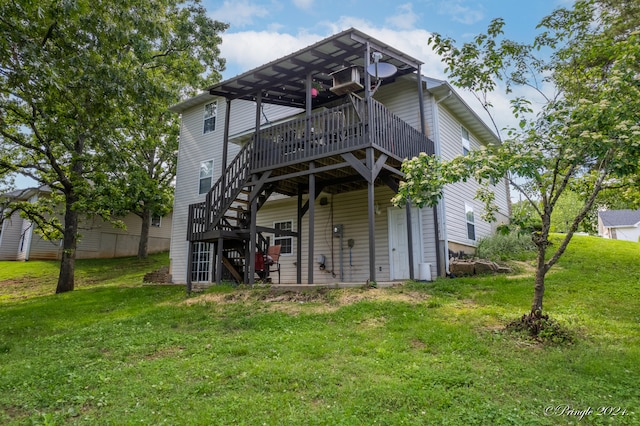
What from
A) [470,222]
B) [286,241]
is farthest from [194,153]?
[470,222]

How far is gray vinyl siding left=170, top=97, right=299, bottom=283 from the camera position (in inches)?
640

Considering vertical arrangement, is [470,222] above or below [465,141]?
below

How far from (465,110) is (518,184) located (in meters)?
7.62

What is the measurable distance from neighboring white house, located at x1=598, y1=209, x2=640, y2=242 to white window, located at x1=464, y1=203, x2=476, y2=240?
103ft

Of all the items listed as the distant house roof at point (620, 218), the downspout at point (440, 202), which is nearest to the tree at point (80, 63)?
the downspout at point (440, 202)

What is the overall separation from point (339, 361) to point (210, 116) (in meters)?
14.8

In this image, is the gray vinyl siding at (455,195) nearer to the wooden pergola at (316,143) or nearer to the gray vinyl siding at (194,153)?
the wooden pergola at (316,143)

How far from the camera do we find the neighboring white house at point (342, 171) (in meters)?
9.68

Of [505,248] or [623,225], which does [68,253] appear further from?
[623,225]

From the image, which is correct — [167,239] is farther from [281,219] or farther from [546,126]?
[546,126]

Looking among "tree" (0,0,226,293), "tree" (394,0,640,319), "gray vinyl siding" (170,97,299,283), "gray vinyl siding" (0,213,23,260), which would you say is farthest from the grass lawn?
"gray vinyl siding" (0,213,23,260)

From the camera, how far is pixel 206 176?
658 inches

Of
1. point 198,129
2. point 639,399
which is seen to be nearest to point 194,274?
point 198,129

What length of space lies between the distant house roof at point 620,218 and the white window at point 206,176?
129ft
